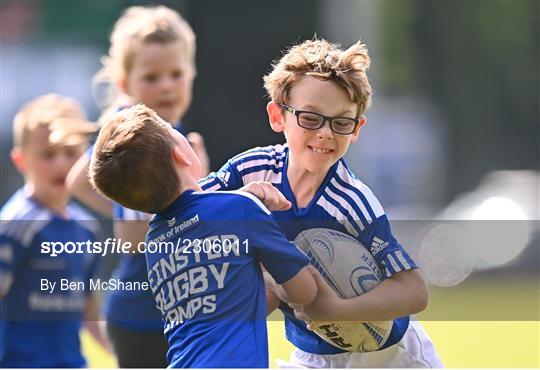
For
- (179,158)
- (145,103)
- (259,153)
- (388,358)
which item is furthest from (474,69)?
(179,158)

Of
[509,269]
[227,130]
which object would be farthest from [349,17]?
[509,269]

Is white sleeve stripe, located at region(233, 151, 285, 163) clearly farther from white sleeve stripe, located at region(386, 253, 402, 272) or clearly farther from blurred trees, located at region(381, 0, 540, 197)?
blurred trees, located at region(381, 0, 540, 197)

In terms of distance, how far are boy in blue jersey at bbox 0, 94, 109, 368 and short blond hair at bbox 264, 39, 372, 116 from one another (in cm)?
153

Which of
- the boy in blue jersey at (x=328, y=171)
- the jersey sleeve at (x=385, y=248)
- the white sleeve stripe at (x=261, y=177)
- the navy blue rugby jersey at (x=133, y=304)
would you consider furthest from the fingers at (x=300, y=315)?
the navy blue rugby jersey at (x=133, y=304)

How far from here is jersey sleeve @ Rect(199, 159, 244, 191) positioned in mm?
3221

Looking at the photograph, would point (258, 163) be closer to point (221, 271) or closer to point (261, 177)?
point (261, 177)

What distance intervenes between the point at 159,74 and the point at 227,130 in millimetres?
8897

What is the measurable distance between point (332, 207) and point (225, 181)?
32 centimetres

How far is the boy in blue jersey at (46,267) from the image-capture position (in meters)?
4.55

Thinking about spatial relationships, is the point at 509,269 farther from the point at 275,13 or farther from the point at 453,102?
the point at 453,102

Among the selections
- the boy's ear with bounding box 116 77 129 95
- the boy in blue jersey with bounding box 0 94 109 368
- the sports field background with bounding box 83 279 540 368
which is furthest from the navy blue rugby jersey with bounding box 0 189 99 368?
the sports field background with bounding box 83 279 540 368

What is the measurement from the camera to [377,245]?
321 cm

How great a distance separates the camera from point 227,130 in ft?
44.4

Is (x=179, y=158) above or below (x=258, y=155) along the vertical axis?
below
